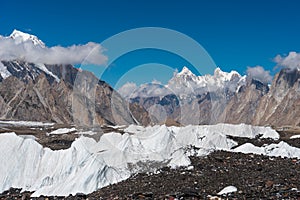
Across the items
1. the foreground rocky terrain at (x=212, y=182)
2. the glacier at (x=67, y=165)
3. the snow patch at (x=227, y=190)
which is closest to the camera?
the foreground rocky terrain at (x=212, y=182)

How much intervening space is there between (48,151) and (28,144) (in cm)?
147

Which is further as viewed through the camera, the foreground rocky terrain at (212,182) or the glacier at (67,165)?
the glacier at (67,165)

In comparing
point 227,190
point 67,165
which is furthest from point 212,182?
point 67,165

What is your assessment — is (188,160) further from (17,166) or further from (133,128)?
(133,128)

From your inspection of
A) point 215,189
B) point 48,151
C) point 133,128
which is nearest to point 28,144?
point 48,151

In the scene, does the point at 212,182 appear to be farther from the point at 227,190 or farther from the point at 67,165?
the point at 67,165

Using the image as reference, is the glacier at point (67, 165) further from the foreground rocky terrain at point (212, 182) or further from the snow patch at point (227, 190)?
the snow patch at point (227, 190)

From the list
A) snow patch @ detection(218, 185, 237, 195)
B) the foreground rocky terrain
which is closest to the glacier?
the foreground rocky terrain

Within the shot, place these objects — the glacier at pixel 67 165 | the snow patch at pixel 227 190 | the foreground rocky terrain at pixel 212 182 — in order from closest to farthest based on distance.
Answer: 1. the foreground rocky terrain at pixel 212 182
2. the snow patch at pixel 227 190
3. the glacier at pixel 67 165

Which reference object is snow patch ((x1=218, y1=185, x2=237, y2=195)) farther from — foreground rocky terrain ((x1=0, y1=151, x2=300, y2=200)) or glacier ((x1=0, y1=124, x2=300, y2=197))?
glacier ((x1=0, y1=124, x2=300, y2=197))

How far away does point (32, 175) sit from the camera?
78.8ft

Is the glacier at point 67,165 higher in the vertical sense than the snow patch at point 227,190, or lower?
higher

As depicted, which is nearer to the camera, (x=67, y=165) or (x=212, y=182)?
(x=212, y=182)

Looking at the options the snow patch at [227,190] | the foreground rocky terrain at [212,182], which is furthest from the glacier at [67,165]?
the snow patch at [227,190]
